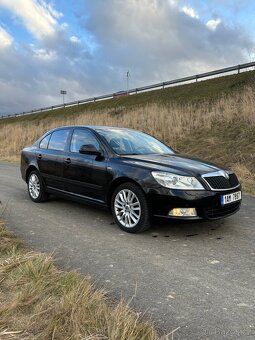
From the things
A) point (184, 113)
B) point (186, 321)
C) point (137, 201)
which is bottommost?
point (186, 321)

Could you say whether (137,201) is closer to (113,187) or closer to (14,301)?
(113,187)

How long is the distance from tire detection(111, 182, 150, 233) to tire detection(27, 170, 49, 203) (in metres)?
2.39

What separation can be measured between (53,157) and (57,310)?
4702 mm

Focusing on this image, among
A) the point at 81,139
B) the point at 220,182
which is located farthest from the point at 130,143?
the point at 220,182

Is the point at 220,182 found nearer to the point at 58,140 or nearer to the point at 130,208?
the point at 130,208

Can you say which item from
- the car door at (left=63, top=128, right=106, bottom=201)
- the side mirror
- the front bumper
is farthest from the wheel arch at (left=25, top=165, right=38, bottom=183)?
the front bumper

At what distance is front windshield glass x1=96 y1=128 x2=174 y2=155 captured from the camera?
6.40 meters

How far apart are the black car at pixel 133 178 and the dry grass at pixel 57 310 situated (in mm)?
1891

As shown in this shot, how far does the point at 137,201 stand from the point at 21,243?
1657mm

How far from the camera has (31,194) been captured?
8203 millimetres

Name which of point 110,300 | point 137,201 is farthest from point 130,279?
point 137,201

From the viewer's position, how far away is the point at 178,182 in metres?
5.26

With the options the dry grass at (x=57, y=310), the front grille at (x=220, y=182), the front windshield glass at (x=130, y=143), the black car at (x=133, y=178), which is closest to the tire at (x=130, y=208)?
the black car at (x=133, y=178)

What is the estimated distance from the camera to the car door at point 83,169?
6.20 meters
